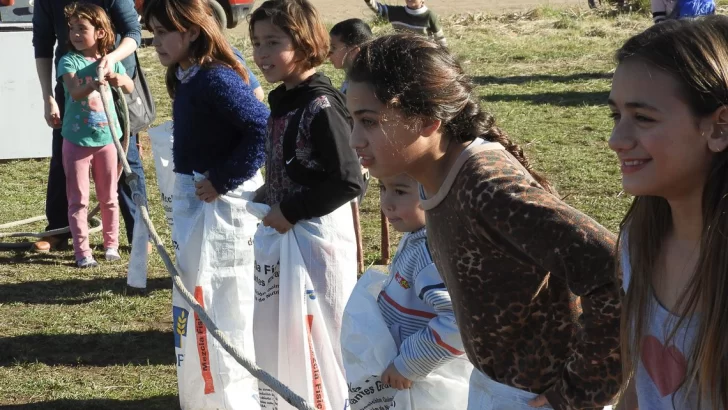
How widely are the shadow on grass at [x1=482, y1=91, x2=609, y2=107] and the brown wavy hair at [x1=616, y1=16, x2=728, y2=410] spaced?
26.8ft

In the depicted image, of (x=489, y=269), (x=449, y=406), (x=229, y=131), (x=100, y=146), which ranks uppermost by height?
(x=489, y=269)

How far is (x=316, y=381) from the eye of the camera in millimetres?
3248

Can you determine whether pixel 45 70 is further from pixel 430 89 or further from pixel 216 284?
pixel 430 89

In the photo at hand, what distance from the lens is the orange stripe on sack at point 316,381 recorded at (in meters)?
3.23

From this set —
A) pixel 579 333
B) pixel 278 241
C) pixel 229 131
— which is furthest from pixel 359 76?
pixel 229 131

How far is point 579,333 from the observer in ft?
5.94

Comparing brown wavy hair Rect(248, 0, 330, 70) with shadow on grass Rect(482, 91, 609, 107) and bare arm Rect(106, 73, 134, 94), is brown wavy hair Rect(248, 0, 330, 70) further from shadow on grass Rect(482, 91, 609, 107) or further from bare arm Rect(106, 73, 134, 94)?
shadow on grass Rect(482, 91, 609, 107)

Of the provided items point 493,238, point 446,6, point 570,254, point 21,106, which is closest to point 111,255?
point 21,106

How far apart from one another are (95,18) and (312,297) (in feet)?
9.50

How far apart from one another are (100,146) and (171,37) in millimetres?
2361

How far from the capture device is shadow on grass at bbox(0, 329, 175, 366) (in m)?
4.64

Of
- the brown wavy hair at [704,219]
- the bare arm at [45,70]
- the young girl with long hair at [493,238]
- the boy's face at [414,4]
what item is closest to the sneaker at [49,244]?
the bare arm at [45,70]

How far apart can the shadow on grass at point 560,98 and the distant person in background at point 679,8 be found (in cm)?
260

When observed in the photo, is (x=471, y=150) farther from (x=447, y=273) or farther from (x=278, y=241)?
(x=278, y=241)
